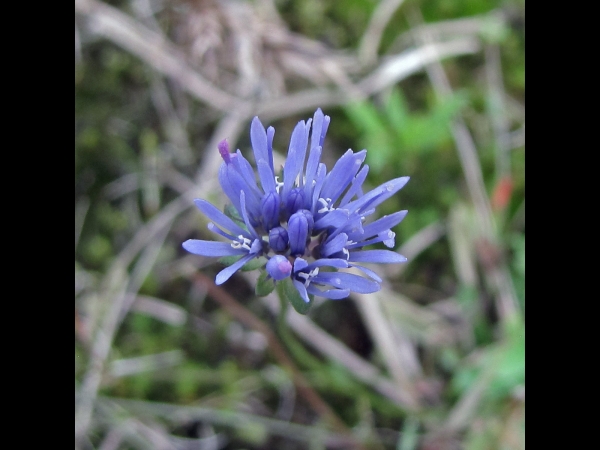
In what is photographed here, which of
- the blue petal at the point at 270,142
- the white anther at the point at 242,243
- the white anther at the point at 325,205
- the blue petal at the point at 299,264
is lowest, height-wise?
the blue petal at the point at 299,264

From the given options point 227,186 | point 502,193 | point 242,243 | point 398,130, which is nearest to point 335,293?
point 242,243

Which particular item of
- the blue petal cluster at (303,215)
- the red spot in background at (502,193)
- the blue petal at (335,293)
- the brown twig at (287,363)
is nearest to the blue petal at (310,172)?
the blue petal cluster at (303,215)

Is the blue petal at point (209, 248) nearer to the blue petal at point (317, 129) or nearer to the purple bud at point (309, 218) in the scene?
the purple bud at point (309, 218)

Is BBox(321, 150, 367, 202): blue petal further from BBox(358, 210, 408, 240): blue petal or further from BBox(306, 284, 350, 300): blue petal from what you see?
BBox(306, 284, 350, 300): blue petal

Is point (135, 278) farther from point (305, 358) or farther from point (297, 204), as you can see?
point (297, 204)

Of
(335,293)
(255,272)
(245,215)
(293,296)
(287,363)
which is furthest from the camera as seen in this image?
(255,272)

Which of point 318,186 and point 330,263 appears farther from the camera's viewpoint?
point 318,186

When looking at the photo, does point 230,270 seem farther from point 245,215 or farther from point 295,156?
point 295,156

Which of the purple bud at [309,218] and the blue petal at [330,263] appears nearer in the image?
the blue petal at [330,263]
